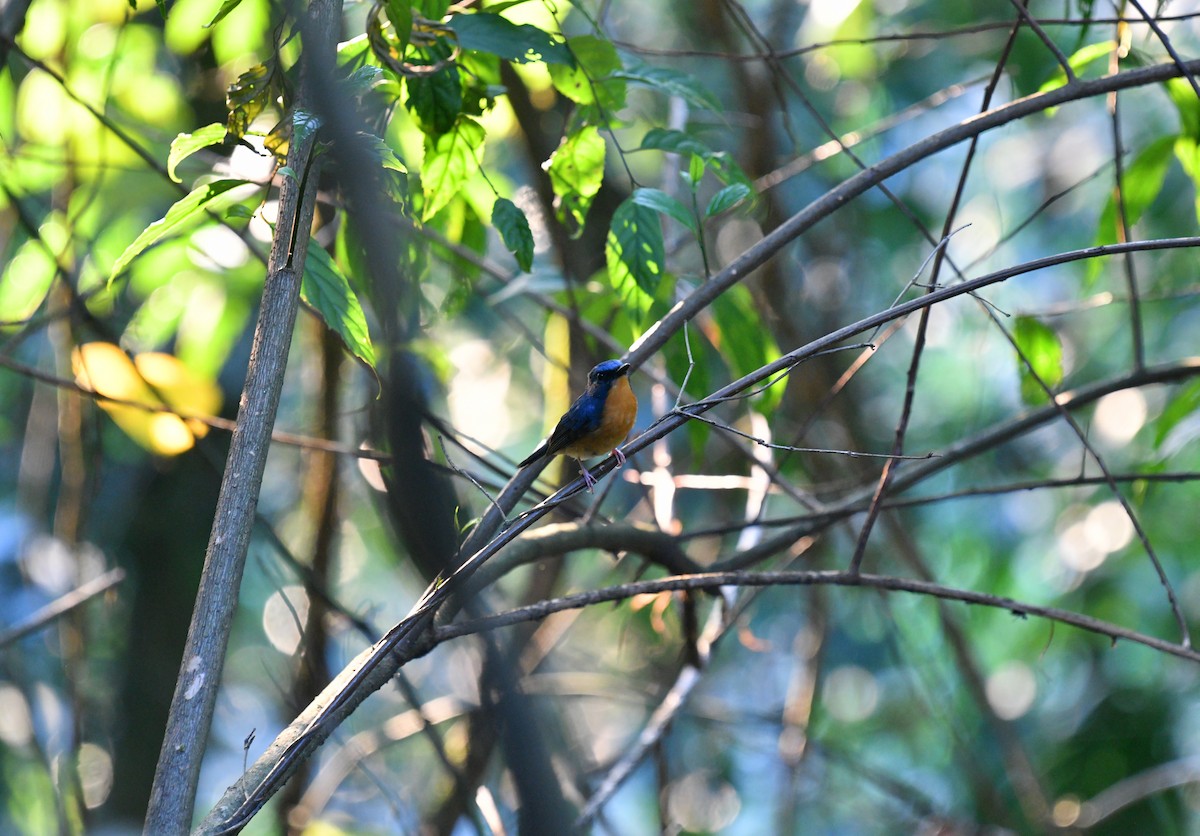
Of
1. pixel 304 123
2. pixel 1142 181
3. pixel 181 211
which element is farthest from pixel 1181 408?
pixel 181 211

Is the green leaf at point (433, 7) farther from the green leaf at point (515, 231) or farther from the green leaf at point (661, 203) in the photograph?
the green leaf at point (661, 203)

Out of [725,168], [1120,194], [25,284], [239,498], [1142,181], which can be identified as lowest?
[239,498]

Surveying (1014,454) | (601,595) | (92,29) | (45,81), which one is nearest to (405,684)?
(601,595)

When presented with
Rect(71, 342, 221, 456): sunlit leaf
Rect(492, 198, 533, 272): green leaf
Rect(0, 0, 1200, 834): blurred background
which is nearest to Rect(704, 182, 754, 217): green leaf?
Rect(0, 0, 1200, 834): blurred background

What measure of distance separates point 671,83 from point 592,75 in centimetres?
20

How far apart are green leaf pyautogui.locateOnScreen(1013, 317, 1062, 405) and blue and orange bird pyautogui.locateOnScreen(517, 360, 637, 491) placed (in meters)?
1.18

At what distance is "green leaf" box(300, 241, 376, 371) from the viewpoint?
1.88 metres

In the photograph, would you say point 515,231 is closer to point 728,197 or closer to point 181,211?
point 728,197

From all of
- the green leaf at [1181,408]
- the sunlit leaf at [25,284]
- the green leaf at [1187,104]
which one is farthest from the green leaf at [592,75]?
the sunlit leaf at [25,284]

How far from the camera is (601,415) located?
346cm

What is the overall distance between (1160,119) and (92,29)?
634cm

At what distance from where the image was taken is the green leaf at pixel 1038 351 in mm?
2895

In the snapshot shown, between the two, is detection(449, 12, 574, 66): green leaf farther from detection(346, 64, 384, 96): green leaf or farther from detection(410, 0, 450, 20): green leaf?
detection(346, 64, 384, 96): green leaf

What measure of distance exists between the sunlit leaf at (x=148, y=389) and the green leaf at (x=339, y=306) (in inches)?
56.8
